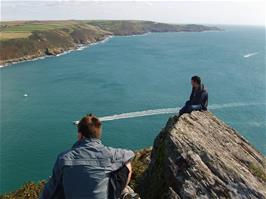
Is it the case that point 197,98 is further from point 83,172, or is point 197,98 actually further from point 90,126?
point 83,172

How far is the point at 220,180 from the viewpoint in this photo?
34.8 feet

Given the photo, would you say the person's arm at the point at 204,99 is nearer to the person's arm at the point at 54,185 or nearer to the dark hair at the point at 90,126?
the dark hair at the point at 90,126

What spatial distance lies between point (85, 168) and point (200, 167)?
5.47m

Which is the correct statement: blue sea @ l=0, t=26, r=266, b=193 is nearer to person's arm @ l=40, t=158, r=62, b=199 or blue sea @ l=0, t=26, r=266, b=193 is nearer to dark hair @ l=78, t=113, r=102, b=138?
person's arm @ l=40, t=158, r=62, b=199

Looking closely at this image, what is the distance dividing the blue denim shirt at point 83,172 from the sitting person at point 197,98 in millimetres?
8834

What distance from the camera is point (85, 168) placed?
6152 mm

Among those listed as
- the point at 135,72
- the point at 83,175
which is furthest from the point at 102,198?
the point at 135,72

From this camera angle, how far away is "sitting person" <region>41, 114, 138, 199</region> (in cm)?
615

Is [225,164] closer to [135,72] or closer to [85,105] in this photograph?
[85,105]

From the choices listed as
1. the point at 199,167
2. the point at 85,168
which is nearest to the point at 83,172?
the point at 85,168

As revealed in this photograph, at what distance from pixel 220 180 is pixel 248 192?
79 cm

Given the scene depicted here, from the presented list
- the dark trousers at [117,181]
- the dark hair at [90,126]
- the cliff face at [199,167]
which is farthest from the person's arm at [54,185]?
the cliff face at [199,167]

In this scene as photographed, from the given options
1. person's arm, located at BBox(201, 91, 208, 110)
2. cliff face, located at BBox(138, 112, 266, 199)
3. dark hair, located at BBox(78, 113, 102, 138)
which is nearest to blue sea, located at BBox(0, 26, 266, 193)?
person's arm, located at BBox(201, 91, 208, 110)

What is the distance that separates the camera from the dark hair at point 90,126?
6.20 m
